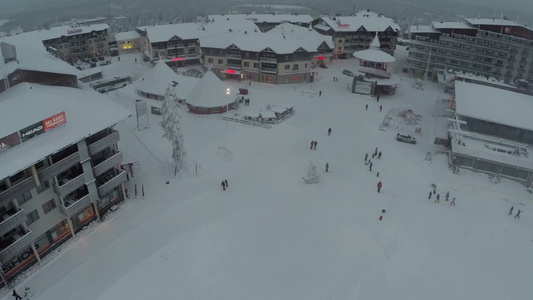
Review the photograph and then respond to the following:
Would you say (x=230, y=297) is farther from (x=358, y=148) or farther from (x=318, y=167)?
(x=358, y=148)

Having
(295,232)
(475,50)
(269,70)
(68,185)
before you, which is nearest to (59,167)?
(68,185)

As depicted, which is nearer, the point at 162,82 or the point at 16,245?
the point at 16,245

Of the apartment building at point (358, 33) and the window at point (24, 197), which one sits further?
the apartment building at point (358, 33)

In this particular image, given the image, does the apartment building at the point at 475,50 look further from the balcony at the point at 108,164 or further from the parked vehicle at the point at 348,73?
the balcony at the point at 108,164

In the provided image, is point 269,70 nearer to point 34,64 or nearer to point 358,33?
point 358,33

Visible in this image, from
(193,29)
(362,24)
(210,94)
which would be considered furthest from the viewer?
(362,24)

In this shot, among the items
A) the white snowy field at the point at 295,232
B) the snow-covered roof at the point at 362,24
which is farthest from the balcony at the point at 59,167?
the snow-covered roof at the point at 362,24
